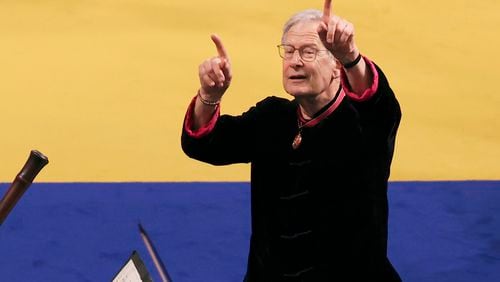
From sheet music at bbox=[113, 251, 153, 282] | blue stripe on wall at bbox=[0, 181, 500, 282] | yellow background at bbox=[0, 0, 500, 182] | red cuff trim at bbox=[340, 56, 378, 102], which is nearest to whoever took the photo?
sheet music at bbox=[113, 251, 153, 282]

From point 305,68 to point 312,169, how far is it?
275mm

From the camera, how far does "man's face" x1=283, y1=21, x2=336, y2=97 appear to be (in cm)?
290

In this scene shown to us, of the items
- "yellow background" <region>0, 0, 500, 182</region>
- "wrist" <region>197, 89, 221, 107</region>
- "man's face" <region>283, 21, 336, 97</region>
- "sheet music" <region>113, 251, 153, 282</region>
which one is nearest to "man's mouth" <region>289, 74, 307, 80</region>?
"man's face" <region>283, 21, 336, 97</region>

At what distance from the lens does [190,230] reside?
4.98 metres

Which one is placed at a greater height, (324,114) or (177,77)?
(177,77)

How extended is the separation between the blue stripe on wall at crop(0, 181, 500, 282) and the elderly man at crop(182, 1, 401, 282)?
1450mm

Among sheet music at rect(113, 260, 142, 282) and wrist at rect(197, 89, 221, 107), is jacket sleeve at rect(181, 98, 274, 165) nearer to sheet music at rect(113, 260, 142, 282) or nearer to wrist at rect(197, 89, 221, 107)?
wrist at rect(197, 89, 221, 107)

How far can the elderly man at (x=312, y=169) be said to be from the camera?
9.49 ft

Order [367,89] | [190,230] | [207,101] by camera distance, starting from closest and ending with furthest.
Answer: [367,89] < [207,101] < [190,230]

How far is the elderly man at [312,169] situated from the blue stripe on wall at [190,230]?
1.45 meters

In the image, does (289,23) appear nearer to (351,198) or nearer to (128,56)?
(351,198)

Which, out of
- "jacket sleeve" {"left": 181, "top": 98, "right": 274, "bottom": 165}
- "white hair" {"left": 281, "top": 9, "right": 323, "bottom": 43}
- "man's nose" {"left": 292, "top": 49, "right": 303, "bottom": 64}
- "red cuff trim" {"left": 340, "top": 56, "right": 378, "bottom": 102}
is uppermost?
"white hair" {"left": 281, "top": 9, "right": 323, "bottom": 43}

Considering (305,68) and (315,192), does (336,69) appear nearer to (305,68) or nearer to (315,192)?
(305,68)

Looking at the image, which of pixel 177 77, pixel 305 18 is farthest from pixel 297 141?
pixel 177 77
